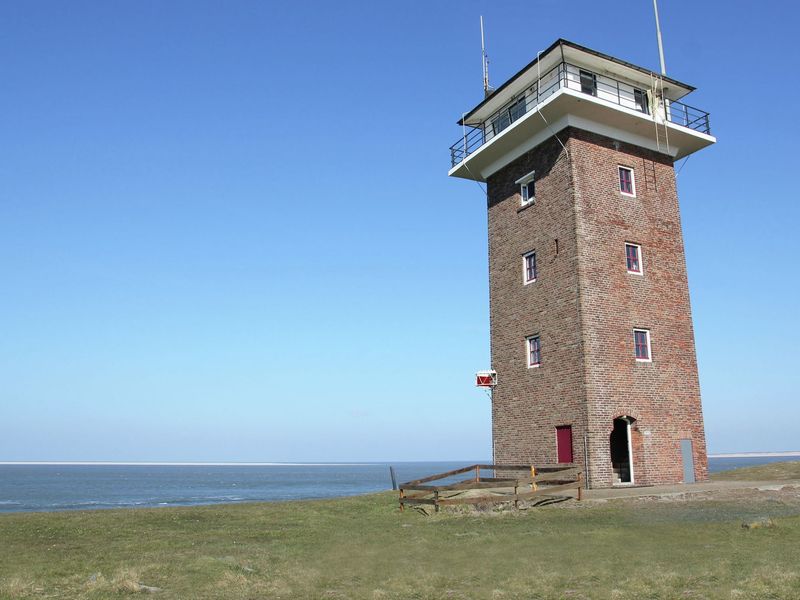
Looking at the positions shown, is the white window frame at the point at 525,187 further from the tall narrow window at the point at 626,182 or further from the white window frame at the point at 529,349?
the white window frame at the point at 529,349

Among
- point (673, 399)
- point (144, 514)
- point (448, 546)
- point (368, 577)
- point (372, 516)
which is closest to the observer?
point (368, 577)

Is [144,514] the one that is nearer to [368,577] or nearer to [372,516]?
[372,516]

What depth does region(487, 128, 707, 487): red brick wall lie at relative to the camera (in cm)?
2556

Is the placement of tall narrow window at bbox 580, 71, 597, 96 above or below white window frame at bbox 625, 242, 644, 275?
above

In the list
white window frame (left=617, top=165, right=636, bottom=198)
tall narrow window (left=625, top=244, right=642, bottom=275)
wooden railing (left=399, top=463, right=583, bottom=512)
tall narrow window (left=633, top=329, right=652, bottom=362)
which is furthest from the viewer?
white window frame (left=617, top=165, right=636, bottom=198)

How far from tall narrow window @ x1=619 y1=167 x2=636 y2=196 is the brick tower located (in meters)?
0.06

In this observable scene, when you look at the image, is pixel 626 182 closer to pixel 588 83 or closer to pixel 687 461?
pixel 588 83

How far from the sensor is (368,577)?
11562 millimetres

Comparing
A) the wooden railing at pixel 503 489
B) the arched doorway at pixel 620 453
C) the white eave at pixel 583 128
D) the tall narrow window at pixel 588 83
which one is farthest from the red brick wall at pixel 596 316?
the wooden railing at pixel 503 489

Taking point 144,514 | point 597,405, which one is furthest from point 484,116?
point 144,514

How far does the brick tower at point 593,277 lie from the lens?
2573 cm

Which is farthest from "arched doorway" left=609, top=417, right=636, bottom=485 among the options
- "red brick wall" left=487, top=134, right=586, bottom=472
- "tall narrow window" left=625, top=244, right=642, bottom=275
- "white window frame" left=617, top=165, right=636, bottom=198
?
"white window frame" left=617, top=165, right=636, bottom=198

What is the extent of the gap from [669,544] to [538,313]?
15.2m

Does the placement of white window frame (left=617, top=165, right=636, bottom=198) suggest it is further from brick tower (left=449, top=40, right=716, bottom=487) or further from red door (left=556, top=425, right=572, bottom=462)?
red door (left=556, top=425, right=572, bottom=462)
